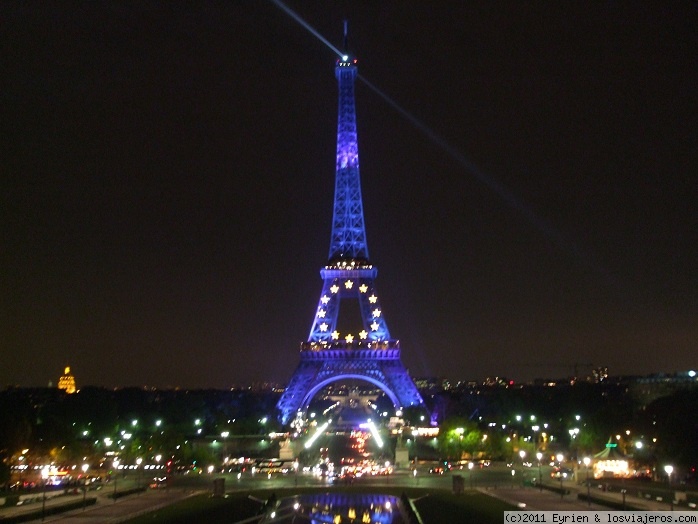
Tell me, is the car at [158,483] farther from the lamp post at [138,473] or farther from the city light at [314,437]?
the city light at [314,437]

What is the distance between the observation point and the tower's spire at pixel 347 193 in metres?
111

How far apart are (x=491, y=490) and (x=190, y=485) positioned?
18.9 metres

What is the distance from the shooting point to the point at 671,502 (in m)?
41.1

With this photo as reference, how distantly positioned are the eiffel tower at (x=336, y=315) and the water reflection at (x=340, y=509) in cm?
5248

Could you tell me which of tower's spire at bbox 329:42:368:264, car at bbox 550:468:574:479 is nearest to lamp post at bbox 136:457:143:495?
car at bbox 550:468:574:479

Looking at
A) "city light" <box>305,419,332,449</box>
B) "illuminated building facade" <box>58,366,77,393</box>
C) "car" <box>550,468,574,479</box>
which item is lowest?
"car" <box>550,468,574,479</box>

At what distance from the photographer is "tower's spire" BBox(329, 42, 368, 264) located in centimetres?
11144

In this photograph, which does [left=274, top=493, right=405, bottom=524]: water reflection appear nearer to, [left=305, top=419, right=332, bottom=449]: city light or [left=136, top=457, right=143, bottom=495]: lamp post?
[left=136, top=457, right=143, bottom=495]: lamp post

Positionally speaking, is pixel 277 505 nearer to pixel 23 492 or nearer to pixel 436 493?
pixel 436 493

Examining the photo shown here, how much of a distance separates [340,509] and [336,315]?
66.1 m

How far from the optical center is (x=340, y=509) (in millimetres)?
45906

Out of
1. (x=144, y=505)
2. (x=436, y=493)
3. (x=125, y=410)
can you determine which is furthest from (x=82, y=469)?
(x=125, y=410)

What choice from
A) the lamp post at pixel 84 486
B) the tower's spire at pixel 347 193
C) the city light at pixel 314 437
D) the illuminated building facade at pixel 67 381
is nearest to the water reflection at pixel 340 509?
the lamp post at pixel 84 486

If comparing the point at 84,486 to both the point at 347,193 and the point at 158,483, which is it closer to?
the point at 158,483
